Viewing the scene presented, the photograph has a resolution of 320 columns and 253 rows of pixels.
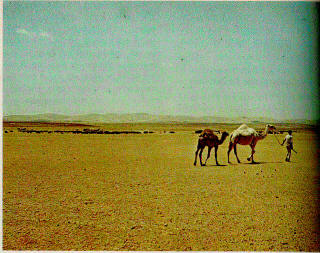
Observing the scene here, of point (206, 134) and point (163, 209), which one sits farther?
point (206, 134)

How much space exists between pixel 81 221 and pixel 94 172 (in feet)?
12.9

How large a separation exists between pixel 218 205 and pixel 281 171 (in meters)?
3.79

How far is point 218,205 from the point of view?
19.1 ft

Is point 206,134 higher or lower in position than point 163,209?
higher

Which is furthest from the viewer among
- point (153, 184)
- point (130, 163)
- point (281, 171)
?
point (130, 163)

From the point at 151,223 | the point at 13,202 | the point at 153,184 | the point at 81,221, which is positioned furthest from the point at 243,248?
the point at 13,202

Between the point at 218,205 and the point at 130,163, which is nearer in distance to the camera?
the point at 218,205

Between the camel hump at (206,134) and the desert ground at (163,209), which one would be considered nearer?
the desert ground at (163,209)

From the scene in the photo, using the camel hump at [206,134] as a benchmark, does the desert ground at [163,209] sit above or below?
below

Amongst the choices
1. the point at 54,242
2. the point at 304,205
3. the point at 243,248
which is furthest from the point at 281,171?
the point at 54,242

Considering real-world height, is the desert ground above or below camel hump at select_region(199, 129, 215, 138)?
below

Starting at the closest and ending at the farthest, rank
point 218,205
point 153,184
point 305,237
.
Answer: point 305,237 → point 218,205 → point 153,184

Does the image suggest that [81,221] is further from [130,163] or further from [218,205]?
[130,163]

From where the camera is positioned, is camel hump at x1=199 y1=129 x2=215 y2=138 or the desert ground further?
camel hump at x1=199 y1=129 x2=215 y2=138
